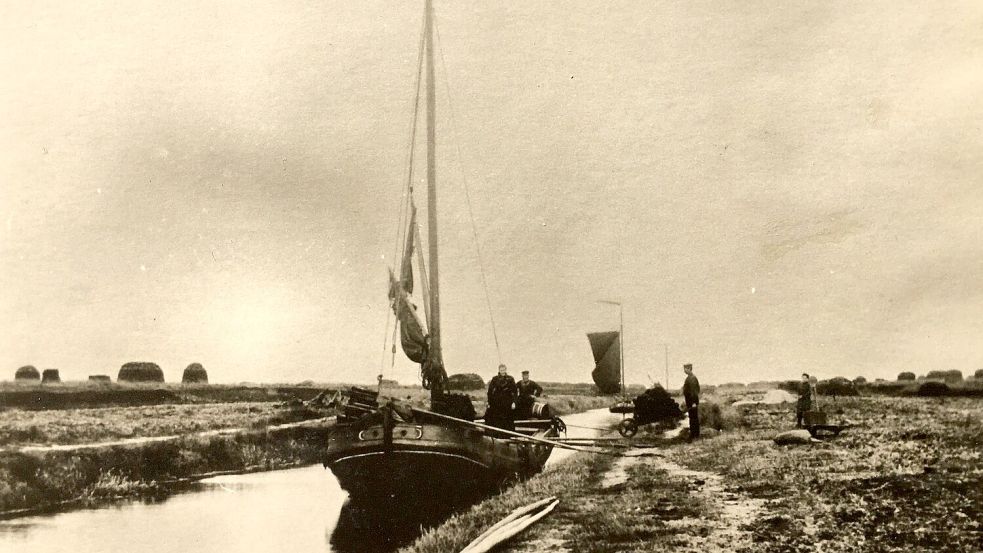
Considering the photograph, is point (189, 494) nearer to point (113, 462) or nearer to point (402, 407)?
point (113, 462)

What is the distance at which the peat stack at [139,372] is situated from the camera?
58531 millimetres

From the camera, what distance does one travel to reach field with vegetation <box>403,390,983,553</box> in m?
7.17

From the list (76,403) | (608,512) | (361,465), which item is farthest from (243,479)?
(76,403)

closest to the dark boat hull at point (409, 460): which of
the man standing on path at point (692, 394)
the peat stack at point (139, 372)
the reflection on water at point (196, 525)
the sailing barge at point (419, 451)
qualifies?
the sailing barge at point (419, 451)

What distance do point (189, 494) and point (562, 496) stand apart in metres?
10.6

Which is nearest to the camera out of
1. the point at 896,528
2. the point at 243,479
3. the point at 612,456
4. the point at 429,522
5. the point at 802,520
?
the point at 896,528

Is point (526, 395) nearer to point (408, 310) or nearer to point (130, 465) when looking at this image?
point (408, 310)

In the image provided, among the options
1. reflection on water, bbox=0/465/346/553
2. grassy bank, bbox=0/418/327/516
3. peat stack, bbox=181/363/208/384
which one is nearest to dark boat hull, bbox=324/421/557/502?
reflection on water, bbox=0/465/346/553

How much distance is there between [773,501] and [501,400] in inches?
326

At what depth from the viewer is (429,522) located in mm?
Answer: 13922

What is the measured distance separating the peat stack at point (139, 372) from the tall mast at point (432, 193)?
48.6 meters

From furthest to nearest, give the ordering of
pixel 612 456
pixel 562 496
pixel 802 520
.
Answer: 1. pixel 612 456
2. pixel 562 496
3. pixel 802 520

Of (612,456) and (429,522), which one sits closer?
(429,522)

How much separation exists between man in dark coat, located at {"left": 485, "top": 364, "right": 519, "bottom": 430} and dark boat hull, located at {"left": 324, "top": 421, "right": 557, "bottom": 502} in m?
1.22
